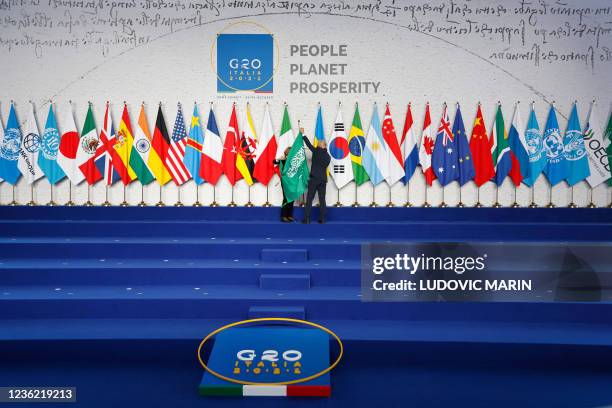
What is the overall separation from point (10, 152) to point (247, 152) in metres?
3.07

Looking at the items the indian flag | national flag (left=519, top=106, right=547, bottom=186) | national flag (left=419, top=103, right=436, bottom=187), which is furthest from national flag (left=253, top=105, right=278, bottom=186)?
national flag (left=519, top=106, right=547, bottom=186)

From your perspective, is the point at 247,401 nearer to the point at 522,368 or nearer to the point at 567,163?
the point at 522,368

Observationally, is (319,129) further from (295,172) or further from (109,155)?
(109,155)

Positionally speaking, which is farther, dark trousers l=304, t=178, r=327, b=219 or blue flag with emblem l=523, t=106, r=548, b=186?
blue flag with emblem l=523, t=106, r=548, b=186

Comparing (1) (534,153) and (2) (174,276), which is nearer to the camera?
(2) (174,276)

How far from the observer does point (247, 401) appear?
2.79 metres

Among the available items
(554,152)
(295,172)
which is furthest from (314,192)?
(554,152)

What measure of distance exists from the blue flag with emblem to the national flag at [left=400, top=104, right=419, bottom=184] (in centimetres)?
144

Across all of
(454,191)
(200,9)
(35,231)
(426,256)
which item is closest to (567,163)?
(454,191)

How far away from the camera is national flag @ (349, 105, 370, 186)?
21.0 feet

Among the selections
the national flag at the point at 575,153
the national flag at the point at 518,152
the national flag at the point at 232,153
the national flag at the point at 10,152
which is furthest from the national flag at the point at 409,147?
the national flag at the point at 10,152

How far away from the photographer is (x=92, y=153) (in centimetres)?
638

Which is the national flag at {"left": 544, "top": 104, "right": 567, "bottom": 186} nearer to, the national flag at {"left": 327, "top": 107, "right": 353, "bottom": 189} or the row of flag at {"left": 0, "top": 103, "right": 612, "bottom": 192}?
the row of flag at {"left": 0, "top": 103, "right": 612, "bottom": 192}

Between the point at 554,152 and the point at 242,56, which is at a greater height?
the point at 242,56
